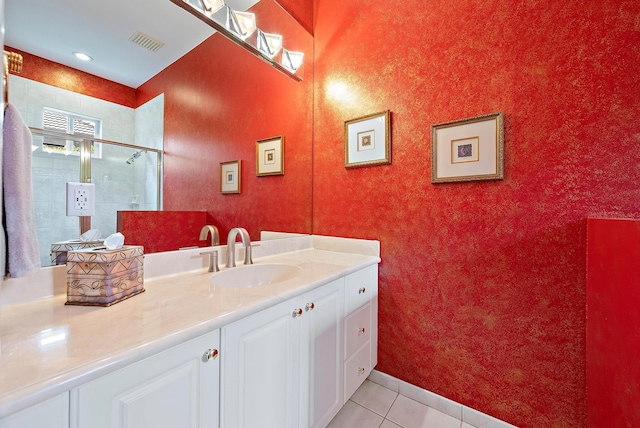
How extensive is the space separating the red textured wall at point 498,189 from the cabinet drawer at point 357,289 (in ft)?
0.53

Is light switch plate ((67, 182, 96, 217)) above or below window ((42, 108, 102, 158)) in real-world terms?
below

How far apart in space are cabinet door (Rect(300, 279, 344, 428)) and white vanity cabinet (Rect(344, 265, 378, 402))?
0.23 ft

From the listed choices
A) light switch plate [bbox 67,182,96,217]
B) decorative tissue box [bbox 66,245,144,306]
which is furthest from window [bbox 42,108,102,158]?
decorative tissue box [bbox 66,245,144,306]

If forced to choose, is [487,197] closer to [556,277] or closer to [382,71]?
[556,277]

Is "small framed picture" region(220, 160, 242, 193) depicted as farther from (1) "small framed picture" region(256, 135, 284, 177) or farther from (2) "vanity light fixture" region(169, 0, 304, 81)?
(2) "vanity light fixture" region(169, 0, 304, 81)

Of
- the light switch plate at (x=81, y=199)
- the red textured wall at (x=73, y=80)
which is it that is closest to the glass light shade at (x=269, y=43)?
the red textured wall at (x=73, y=80)

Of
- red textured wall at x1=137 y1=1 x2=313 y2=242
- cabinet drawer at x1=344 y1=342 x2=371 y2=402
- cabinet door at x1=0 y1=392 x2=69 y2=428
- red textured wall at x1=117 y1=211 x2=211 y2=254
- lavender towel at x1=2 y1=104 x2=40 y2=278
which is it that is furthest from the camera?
cabinet drawer at x1=344 y1=342 x2=371 y2=402

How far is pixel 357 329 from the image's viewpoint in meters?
1.45

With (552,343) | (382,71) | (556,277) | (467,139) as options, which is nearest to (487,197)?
(467,139)

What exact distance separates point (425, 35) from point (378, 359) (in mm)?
1960

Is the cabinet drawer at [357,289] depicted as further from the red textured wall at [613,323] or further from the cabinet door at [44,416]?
the cabinet door at [44,416]

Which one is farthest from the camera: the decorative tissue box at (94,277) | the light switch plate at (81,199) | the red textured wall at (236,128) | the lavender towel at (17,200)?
the red textured wall at (236,128)

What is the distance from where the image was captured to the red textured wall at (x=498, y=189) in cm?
108

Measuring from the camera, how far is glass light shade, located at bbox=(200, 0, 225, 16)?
1.28 metres
